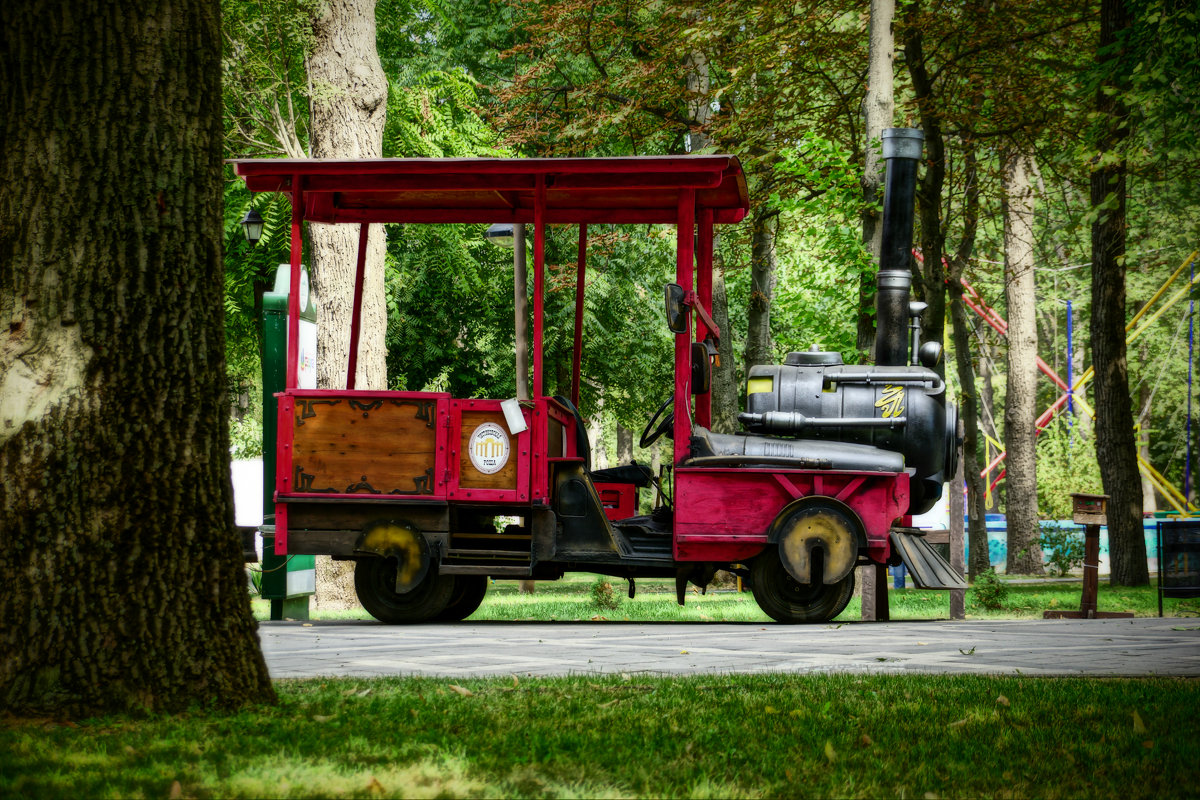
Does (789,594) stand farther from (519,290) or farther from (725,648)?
(519,290)

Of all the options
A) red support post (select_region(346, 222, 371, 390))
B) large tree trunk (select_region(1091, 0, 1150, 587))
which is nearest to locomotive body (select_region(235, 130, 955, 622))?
red support post (select_region(346, 222, 371, 390))

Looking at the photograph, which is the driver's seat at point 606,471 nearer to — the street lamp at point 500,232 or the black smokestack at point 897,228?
the street lamp at point 500,232

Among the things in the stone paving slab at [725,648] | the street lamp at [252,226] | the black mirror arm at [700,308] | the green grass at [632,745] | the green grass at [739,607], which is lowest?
the green grass at [739,607]

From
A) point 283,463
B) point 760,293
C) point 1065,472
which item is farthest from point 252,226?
point 1065,472

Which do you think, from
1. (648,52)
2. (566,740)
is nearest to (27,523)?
(566,740)

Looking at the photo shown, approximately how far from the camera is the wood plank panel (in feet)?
31.9

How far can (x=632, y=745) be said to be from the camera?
14.1ft

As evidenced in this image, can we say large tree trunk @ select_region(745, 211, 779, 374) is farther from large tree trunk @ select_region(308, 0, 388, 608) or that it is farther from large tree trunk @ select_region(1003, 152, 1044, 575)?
large tree trunk @ select_region(308, 0, 388, 608)

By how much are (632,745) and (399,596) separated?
6.30 meters

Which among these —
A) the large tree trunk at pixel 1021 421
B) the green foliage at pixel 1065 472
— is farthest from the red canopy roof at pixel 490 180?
the green foliage at pixel 1065 472

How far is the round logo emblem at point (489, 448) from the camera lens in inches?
386

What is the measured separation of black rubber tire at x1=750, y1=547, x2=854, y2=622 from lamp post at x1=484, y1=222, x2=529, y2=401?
232cm

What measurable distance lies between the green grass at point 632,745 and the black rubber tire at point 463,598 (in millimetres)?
4932

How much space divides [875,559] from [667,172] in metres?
3.36
